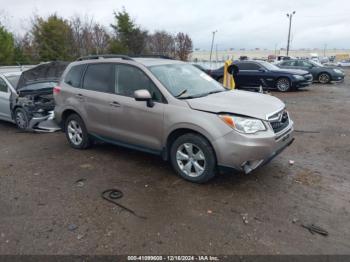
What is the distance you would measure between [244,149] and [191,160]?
2.73 ft

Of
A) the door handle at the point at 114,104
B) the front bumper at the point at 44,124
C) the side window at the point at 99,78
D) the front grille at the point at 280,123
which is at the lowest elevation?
the front bumper at the point at 44,124

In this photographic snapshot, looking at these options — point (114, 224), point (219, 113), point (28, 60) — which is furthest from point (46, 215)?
point (28, 60)

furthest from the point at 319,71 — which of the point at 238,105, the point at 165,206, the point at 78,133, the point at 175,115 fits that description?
the point at 165,206

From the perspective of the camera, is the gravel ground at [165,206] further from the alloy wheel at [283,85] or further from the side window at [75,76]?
the alloy wheel at [283,85]

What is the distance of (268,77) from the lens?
1434 cm

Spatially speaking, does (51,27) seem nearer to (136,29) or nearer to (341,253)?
(136,29)

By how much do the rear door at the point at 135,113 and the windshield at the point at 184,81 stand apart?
0.22 m

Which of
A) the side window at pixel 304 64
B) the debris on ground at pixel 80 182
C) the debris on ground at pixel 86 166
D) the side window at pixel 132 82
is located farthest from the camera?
the side window at pixel 304 64

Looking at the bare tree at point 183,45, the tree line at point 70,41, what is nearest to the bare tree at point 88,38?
the tree line at point 70,41

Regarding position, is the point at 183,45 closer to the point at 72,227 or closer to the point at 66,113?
the point at 66,113

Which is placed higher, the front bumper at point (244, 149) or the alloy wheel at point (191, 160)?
the front bumper at point (244, 149)

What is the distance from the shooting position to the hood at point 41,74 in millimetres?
7766

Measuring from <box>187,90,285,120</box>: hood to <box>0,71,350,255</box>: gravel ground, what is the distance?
3.42 feet

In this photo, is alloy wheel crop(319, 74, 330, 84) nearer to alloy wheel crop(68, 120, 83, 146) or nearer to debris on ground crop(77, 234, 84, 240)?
alloy wheel crop(68, 120, 83, 146)
